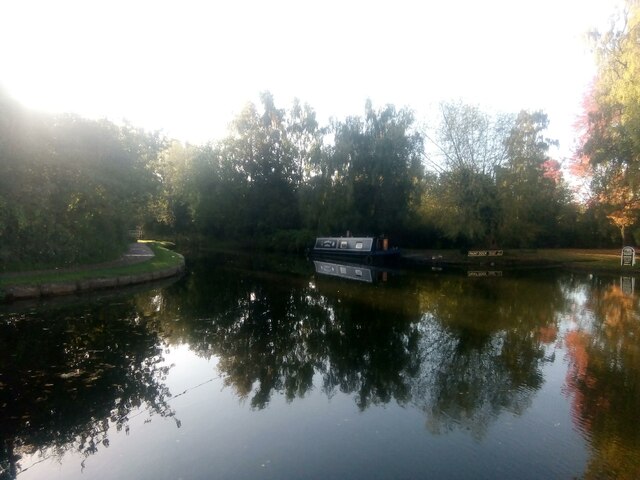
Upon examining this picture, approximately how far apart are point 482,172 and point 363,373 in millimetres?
26130

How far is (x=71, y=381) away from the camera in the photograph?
274 inches

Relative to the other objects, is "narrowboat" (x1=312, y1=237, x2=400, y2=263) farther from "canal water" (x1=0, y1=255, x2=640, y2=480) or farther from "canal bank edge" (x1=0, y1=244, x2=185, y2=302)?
"canal water" (x1=0, y1=255, x2=640, y2=480)

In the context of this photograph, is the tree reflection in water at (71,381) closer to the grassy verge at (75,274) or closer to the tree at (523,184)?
the grassy verge at (75,274)

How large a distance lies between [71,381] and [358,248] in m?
26.2

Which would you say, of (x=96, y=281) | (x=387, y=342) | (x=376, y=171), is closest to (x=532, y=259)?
(x=376, y=171)

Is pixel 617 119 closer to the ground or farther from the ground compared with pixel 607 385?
farther from the ground

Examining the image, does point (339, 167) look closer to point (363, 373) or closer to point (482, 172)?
point (482, 172)

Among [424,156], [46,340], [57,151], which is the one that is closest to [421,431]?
[46,340]

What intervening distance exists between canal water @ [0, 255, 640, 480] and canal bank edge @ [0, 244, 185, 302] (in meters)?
0.81

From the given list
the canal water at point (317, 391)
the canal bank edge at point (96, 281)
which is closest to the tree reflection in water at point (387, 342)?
the canal water at point (317, 391)

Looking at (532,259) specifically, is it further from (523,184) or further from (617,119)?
(617,119)

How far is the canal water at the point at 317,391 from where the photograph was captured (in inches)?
186

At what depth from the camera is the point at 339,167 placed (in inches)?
1511

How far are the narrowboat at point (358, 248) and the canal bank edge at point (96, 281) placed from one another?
44.7 ft
